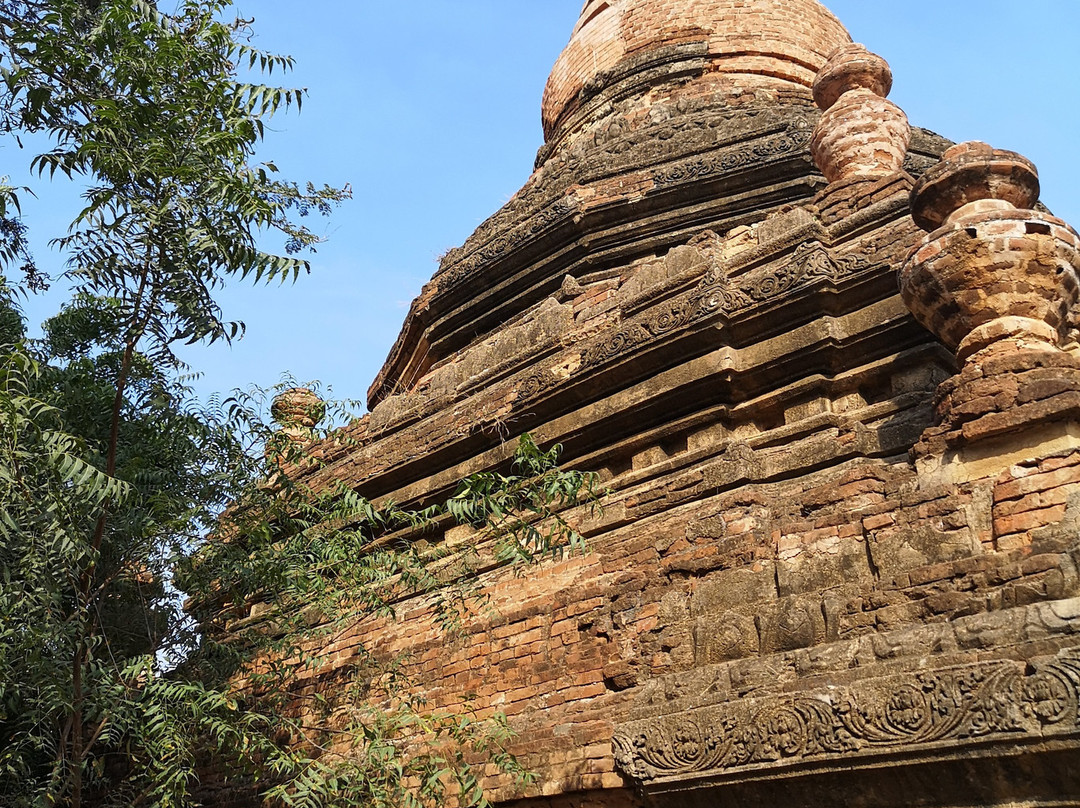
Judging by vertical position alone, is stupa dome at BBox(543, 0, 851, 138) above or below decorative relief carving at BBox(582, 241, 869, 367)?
above

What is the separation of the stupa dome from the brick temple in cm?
466

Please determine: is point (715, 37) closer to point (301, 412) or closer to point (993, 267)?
point (301, 412)

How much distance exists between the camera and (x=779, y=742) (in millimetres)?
4320

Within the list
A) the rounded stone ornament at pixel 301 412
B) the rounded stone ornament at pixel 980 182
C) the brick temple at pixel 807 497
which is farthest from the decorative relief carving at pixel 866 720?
the rounded stone ornament at pixel 301 412

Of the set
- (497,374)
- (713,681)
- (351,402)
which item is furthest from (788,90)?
(713,681)

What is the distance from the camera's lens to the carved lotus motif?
4961 millimetres

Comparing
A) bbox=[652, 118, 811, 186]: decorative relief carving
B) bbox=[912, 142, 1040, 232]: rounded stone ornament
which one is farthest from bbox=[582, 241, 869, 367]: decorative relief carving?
bbox=[652, 118, 811, 186]: decorative relief carving

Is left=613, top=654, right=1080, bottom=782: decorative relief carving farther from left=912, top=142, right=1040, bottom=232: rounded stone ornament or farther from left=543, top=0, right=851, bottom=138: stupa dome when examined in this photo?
left=543, top=0, right=851, bottom=138: stupa dome

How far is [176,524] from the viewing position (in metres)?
6.42

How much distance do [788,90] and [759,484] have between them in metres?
8.10

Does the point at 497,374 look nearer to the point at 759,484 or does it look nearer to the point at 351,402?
the point at 351,402

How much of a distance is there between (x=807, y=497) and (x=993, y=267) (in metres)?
1.40

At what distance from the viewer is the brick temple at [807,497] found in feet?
13.5

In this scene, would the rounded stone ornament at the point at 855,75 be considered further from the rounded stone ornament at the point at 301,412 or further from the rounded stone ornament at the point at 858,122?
the rounded stone ornament at the point at 301,412
